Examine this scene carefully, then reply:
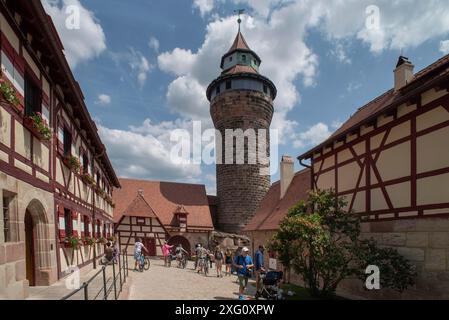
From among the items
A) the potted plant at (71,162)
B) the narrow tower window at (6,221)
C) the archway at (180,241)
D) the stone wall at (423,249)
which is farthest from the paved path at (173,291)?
the archway at (180,241)

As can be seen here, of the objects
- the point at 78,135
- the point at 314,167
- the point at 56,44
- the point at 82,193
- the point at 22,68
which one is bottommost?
the point at 82,193

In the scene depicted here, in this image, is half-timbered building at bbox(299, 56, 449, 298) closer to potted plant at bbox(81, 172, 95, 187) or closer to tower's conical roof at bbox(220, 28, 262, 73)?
potted plant at bbox(81, 172, 95, 187)

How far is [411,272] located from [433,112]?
3814 millimetres

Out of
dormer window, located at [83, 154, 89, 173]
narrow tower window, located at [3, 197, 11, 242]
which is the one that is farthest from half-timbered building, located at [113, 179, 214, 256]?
narrow tower window, located at [3, 197, 11, 242]

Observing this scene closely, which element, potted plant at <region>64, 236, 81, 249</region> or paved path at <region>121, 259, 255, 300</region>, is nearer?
paved path at <region>121, 259, 255, 300</region>

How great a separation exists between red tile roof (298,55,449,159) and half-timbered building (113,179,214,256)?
15999 mm

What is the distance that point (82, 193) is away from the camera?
39.2ft

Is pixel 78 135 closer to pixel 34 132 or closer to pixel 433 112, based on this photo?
pixel 34 132

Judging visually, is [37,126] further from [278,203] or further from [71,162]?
[278,203]

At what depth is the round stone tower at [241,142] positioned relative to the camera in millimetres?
28969

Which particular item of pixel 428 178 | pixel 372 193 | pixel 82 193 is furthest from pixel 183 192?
pixel 428 178

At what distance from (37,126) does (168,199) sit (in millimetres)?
24650

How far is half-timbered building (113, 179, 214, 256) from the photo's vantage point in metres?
25.3

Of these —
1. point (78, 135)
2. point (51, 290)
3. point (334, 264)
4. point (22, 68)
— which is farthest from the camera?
point (78, 135)
